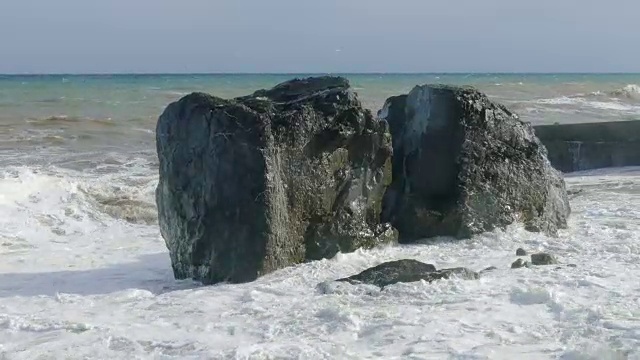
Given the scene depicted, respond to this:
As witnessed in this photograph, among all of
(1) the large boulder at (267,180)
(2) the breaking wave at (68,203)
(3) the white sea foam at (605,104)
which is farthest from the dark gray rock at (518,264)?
(3) the white sea foam at (605,104)

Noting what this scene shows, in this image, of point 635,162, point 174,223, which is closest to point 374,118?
point 174,223

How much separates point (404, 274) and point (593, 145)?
31.3ft

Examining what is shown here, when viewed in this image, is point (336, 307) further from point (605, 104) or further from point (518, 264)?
point (605, 104)

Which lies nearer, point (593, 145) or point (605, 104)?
point (593, 145)

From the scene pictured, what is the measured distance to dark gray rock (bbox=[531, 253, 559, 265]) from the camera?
5.88 m

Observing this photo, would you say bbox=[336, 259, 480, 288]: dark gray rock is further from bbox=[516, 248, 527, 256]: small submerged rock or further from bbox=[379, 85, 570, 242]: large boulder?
bbox=[379, 85, 570, 242]: large boulder

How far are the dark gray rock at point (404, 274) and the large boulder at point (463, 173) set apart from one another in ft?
5.05

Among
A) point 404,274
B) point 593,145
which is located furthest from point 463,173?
point 593,145

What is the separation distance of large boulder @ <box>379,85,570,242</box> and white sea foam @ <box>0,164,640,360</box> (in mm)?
224

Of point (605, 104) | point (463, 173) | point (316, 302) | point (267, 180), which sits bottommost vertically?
point (316, 302)

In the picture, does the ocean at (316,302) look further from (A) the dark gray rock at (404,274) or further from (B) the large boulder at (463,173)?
(B) the large boulder at (463,173)

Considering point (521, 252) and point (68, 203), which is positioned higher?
point (521, 252)

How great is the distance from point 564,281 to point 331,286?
1556 mm

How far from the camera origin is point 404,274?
5438mm
